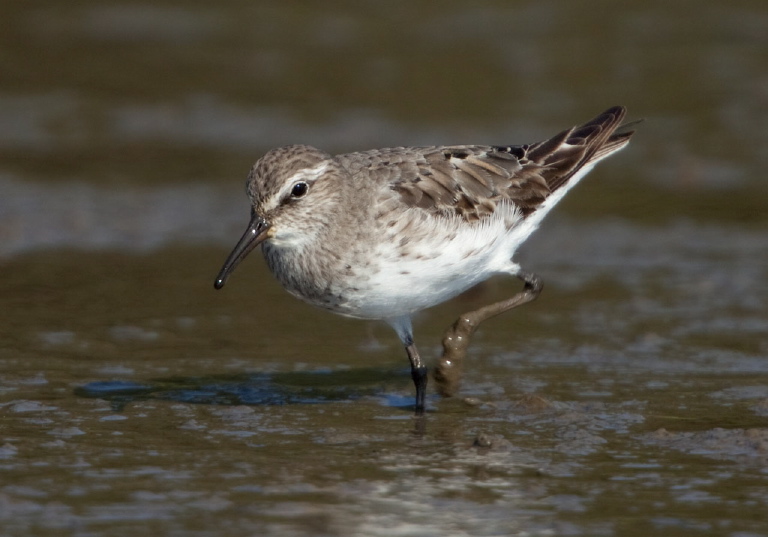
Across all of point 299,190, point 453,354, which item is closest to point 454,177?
point 453,354

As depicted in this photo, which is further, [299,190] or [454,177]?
[454,177]

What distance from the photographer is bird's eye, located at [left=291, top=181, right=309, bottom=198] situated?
7980mm

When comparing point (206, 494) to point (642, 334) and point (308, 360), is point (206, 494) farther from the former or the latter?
point (642, 334)

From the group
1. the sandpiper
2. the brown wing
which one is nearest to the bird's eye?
the sandpiper

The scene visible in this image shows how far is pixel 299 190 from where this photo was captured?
8.02 meters

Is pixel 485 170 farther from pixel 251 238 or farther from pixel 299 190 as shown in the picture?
pixel 251 238

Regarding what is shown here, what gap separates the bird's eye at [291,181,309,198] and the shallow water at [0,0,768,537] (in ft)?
4.70

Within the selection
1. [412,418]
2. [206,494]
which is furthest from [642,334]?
[206,494]

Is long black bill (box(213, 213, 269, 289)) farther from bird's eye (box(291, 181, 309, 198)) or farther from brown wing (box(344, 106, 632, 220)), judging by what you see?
brown wing (box(344, 106, 632, 220))

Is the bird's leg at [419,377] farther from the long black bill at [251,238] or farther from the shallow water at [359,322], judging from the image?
the long black bill at [251,238]

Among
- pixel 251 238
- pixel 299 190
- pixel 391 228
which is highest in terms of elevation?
pixel 299 190

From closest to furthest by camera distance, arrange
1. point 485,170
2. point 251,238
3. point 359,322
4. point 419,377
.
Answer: point 251,238 < point 419,377 < point 485,170 < point 359,322

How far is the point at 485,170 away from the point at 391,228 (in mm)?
1283

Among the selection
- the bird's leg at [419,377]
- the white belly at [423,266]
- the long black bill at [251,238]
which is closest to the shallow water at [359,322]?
→ the bird's leg at [419,377]
